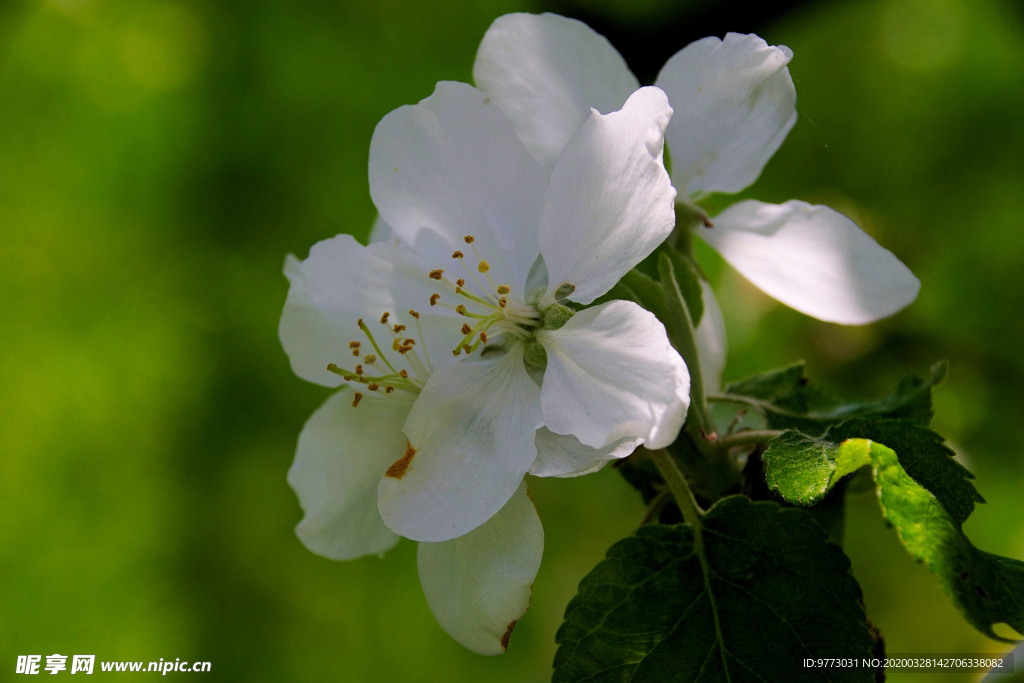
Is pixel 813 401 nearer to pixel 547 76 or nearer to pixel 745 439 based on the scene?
pixel 745 439

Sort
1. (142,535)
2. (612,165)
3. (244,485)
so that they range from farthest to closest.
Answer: (244,485) < (142,535) < (612,165)

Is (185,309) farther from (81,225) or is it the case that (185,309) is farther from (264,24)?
(264,24)

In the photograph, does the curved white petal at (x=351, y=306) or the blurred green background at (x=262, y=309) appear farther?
the blurred green background at (x=262, y=309)

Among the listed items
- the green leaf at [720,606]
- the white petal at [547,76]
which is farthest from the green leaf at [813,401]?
the white petal at [547,76]

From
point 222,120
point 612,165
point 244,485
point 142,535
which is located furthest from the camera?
point 222,120

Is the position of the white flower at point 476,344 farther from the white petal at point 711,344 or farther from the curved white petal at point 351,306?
the white petal at point 711,344

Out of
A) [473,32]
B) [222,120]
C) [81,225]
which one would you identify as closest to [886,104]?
[473,32]

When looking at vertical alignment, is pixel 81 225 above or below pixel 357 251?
below

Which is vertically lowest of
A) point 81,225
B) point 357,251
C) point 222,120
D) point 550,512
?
point 550,512
